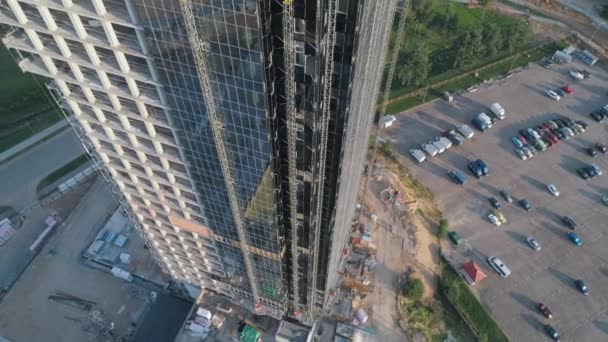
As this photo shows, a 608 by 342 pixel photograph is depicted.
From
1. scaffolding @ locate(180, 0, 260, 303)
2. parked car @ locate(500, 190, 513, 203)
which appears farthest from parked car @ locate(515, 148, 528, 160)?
scaffolding @ locate(180, 0, 260, 303)

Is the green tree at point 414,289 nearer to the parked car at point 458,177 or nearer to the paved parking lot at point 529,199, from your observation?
the paved parking lot at point 529,199

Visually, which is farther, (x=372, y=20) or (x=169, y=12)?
(x=372, y=20)

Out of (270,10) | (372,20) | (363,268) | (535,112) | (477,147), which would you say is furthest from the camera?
(535,112)

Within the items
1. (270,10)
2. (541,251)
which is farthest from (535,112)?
(270,10)

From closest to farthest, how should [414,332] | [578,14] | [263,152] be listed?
[263,152]
[414,332]
[578,14]

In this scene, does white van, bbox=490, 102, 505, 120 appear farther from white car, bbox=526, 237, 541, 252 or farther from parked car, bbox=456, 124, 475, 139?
white car, bbox=526, 237, 541, 252

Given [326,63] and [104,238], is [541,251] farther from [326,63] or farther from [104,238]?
[104,238]

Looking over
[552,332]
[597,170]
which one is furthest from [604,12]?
[552,332]
